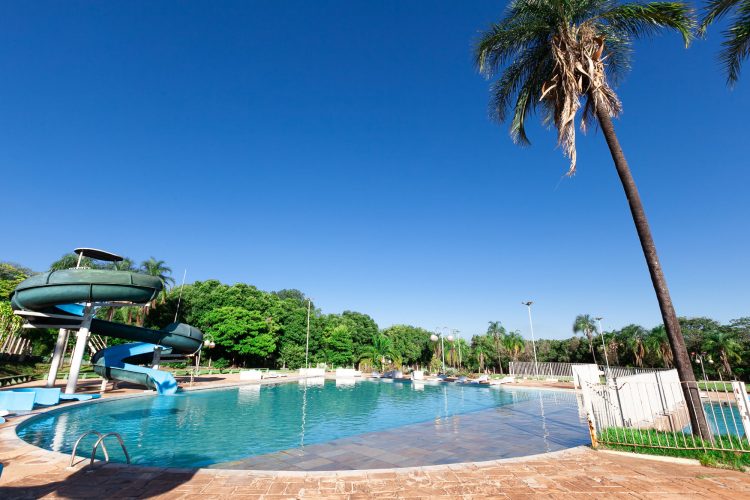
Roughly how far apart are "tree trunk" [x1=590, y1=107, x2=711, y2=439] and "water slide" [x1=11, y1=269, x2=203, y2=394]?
65.6 feet

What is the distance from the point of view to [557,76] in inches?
391

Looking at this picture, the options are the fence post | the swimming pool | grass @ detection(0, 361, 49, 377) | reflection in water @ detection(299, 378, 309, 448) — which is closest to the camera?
the fence post

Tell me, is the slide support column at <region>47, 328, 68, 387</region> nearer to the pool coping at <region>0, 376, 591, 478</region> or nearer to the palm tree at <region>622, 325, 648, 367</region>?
the pool coping at <region>0, 376, 591, 478</region>

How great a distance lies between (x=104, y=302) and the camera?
1761 cm

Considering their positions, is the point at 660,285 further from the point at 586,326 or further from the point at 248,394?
the point at 586,326

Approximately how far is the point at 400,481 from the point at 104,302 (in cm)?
1863

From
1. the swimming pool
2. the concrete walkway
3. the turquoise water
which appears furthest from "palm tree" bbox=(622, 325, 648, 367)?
the concrete walkway

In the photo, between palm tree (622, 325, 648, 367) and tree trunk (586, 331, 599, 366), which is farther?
tree trunk (586, 331, 599, 366)

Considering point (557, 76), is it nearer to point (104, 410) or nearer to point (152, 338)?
point (104, 410)

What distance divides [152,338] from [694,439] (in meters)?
25.1

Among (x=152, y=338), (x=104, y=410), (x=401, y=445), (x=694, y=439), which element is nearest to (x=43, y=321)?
(x=152, y=338)

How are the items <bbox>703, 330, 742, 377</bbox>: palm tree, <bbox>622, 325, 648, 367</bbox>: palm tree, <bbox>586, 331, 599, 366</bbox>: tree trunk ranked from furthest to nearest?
<bbox>586, 331, 599, 366</bbox>: tree trunk
<bbox>622, 325, 648, 367</bbox>: palm tree
<bbox>703, 330, 742, 377</bbox>: palm tree

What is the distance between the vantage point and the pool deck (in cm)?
504

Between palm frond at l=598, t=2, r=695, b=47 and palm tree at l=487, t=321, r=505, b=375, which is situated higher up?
palm frond at l=598, t=2, r=695, b=47
